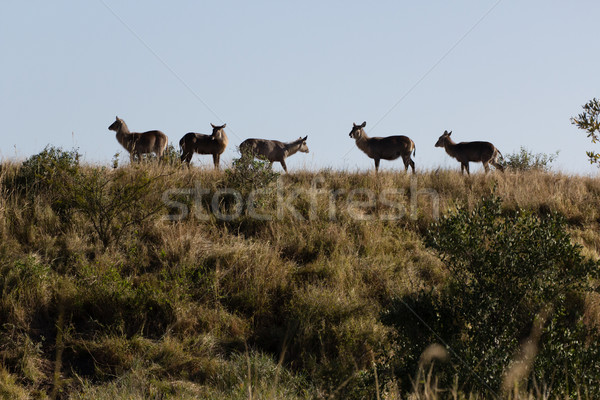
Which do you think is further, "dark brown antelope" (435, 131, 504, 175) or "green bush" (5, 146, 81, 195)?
"dark brown antelope" (435, 131, 504, 175)

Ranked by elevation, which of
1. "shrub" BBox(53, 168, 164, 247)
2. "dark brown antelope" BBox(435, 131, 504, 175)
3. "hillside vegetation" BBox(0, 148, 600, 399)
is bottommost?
"hillside vegetation" BBox(0, 148, 600, 399)

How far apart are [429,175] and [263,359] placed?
9776 mm

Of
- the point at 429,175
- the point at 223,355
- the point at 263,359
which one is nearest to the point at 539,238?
the point at 263,359

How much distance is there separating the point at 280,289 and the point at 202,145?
30.3 ft

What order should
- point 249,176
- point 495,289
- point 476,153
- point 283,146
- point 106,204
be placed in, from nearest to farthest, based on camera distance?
point 495,289, point 106,204, point 249,176, point 283,146, point 476,153

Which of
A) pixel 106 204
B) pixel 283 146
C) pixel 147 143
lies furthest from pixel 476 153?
pixel 106 204

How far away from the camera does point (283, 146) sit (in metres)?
20.6

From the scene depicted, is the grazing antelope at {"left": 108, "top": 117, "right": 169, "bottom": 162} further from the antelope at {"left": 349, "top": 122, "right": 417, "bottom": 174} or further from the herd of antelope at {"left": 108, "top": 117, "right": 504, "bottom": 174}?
the antelope at {"left": 349, "top": 122, "right": 417, "bottom": 174}

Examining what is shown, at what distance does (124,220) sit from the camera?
1238cm

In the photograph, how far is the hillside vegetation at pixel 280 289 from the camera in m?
7.81

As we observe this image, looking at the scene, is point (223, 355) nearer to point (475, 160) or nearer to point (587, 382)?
point (587, 382)

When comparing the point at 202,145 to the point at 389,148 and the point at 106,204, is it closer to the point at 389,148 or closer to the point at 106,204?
the point at 389,148

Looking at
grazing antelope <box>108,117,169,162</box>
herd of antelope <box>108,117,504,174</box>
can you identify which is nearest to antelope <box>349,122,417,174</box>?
herd of antelope <box>108,117,504,174</box>

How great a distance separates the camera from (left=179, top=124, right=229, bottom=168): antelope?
19125 mm
